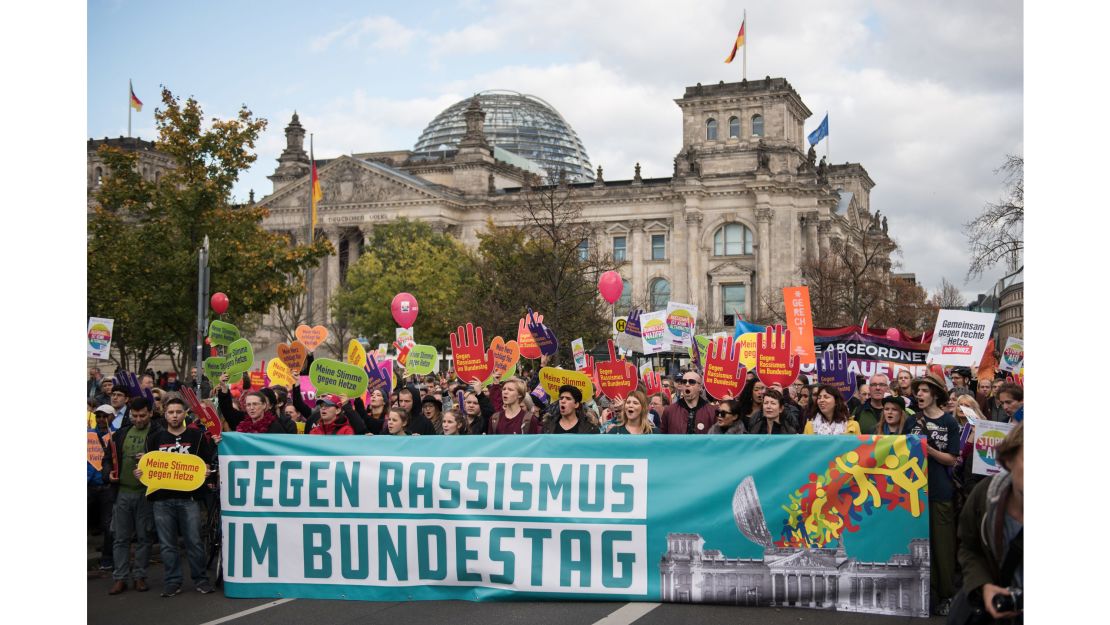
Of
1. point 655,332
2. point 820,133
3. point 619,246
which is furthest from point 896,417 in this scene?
point 619,246

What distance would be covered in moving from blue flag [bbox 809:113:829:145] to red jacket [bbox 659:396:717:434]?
62.7 metres

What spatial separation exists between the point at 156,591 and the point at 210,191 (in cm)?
2134

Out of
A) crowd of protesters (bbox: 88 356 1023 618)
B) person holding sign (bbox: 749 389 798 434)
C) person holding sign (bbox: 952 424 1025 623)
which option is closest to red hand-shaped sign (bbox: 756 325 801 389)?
crowd of protesters (bbox: 88 356 1023 618)

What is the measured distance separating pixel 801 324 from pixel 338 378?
768 cm

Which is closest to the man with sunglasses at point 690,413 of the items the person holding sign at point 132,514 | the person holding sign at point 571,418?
the person holding sign at point 571,418

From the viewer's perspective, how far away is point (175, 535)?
9922mm

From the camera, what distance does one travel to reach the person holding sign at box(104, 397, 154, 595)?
1012 centimetres

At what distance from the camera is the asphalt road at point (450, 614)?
8266 millimetres

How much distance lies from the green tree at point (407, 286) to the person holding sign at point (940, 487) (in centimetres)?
5171

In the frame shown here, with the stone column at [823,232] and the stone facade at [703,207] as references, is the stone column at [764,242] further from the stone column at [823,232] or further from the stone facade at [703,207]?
the stone column at [823,232]

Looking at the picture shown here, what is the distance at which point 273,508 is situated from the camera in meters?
9.38

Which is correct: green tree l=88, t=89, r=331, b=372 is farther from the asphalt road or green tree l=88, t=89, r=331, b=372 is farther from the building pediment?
the building pediment

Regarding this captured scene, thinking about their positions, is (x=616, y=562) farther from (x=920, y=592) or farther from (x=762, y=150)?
(x=762, y=150)

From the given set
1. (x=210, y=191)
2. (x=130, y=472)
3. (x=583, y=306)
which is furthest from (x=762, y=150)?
(x=130, y=472)
